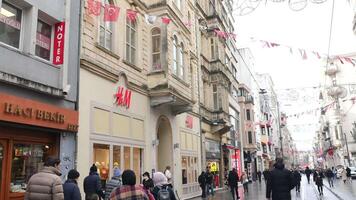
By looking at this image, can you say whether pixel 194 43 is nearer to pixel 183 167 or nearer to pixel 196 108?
pixel 196 108

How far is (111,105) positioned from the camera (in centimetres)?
1565

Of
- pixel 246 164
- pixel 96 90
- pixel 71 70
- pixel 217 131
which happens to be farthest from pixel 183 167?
pixel 246 164

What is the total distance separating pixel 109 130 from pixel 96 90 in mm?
1803

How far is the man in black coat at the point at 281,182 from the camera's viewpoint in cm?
927

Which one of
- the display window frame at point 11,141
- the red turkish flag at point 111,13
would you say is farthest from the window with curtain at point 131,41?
the display window frame at point 11,141

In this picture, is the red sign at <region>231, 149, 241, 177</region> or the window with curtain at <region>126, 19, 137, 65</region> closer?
the window with curtain at <region>126, 19, 137, 65</region>

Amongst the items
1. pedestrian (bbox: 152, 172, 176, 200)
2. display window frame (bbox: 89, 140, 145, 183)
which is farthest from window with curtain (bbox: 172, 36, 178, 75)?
pedestrian (bbox: 152, 172, 176, 200)

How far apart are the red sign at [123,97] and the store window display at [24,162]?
4.66 metres

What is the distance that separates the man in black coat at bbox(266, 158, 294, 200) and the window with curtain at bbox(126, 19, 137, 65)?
10324mm

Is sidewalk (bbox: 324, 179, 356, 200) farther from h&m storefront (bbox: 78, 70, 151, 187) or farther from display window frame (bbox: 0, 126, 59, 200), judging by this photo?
display window frame (bbox: 0, 126, 59, 200)

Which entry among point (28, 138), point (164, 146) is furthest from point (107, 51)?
point (164, 146)

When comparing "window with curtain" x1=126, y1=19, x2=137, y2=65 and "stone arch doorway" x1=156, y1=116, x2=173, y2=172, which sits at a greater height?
"window with curtain" x1=126, y1=19, x2=137, y2=65

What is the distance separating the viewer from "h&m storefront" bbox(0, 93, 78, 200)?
10.2 meters

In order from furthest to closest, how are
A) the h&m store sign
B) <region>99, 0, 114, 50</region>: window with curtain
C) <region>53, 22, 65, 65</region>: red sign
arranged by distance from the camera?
<region>99, 0, 114, 50</region>: window with curtain < <region>53, 22, 65, 65</region>: red sign < the h&m store sign
